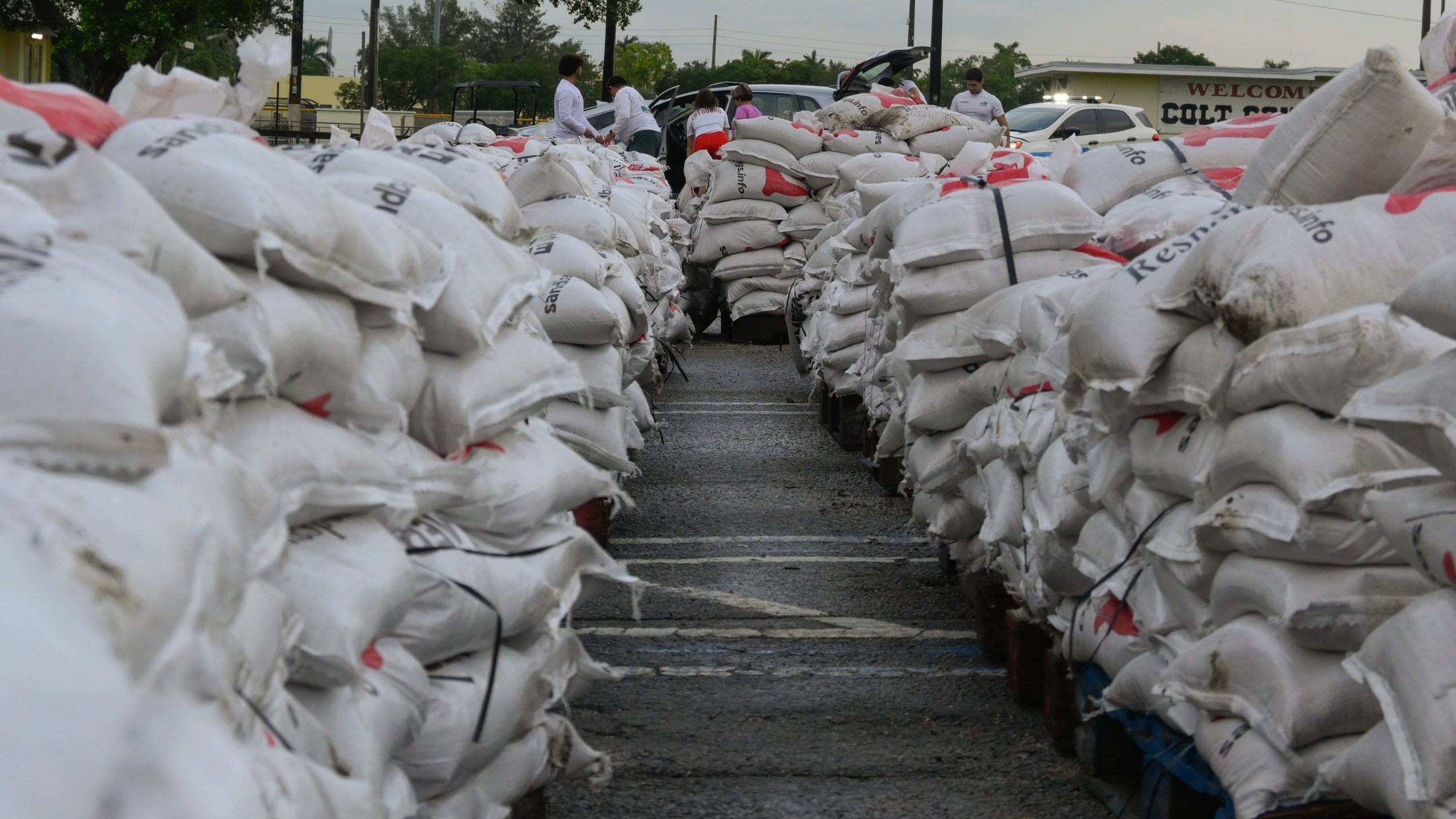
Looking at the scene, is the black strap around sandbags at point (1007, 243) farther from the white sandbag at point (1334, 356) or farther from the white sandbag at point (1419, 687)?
the white sandbag at point (1419, 687)

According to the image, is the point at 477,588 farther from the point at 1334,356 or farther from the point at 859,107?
the point at 859,107

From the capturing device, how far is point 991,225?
205 inches

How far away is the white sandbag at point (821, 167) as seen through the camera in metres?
11.3

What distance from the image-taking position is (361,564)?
2371 mm

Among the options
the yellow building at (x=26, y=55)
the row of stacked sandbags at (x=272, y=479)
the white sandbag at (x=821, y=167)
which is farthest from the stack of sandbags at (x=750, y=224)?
the yellow building at (x=26, y=55)

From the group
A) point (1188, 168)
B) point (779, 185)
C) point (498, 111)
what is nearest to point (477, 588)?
point (1188, 168)

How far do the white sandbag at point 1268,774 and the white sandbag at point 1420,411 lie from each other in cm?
58

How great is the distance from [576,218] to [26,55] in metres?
31.4

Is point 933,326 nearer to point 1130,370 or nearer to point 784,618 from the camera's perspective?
point 784,618

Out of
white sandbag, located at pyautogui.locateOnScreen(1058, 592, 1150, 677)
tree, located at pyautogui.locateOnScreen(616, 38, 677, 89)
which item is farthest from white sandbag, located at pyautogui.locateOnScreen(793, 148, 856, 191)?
tree, located at pyautogui.locateOnScreen(616, 38, 677, 89)

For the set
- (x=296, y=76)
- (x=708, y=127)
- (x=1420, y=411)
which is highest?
(x=296, y=76)

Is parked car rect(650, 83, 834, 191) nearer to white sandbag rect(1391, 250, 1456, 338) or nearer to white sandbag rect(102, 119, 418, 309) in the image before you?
white sandbag rect(102, 119, 418, 309)

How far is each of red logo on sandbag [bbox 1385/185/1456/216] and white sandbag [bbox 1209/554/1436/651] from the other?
716 mm

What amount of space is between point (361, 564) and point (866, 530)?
4262 mm
